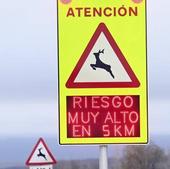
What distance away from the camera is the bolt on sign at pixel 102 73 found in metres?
7.02

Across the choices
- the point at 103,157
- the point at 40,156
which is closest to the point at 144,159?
the point at 40,156

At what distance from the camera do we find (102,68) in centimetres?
708

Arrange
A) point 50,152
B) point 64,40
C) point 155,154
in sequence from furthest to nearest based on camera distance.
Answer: point 155,154
point 50,152
point 64,40

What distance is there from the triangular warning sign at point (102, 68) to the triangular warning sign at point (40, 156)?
31.7 feet

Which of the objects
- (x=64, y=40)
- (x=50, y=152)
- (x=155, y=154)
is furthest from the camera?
(x=155, y=154)

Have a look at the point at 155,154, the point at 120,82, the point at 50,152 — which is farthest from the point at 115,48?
the point at 155,154

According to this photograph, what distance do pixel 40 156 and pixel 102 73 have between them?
10.1 meters

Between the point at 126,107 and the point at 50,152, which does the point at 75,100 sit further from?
the point at 50,152

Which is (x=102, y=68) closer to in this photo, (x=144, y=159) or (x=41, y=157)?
(x=41, y=157)

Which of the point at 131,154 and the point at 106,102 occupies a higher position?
the point at 106,102

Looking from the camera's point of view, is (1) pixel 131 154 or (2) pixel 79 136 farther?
(1) pixel 131 154

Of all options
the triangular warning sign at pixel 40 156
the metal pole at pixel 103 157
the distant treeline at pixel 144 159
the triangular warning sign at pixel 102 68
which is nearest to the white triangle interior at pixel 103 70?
the triangular warning sign at pixel 102 68

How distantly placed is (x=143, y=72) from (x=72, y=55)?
1.81 feet

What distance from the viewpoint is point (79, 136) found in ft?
23.1
